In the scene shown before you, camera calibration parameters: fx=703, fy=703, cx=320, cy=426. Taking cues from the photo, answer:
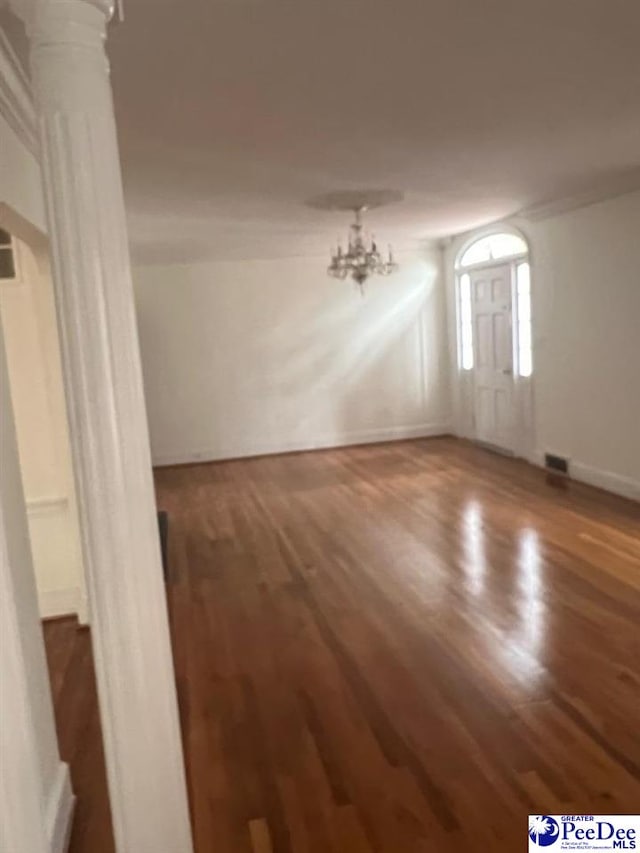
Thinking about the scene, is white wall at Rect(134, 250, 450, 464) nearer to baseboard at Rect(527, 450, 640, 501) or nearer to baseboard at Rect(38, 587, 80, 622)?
baseboard at Rect(527, 450, 640, 501)

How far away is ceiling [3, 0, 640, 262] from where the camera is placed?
7.13 feet

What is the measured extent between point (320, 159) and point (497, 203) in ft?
8.32

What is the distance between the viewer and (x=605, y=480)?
5887mm

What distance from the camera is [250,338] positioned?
8.35 meters

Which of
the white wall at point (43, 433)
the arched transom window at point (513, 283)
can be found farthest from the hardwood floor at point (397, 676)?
the arched transom window at point (513, 283)

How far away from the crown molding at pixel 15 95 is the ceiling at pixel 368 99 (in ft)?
1.02

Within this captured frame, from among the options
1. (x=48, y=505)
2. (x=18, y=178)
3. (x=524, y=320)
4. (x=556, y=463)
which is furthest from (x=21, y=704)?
(x=524, y=320)

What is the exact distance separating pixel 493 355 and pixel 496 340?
0.18m

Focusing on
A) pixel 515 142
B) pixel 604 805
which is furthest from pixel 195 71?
pixel 604 805

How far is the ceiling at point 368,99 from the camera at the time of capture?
2174 mm

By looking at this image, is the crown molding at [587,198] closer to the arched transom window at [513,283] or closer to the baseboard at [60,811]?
the arched transom window at [513,283]

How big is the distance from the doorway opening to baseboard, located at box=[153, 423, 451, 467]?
64cm

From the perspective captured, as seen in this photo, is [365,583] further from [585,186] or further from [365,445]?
[365,445]

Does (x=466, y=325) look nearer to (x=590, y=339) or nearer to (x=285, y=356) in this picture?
(x=285, y=356)
